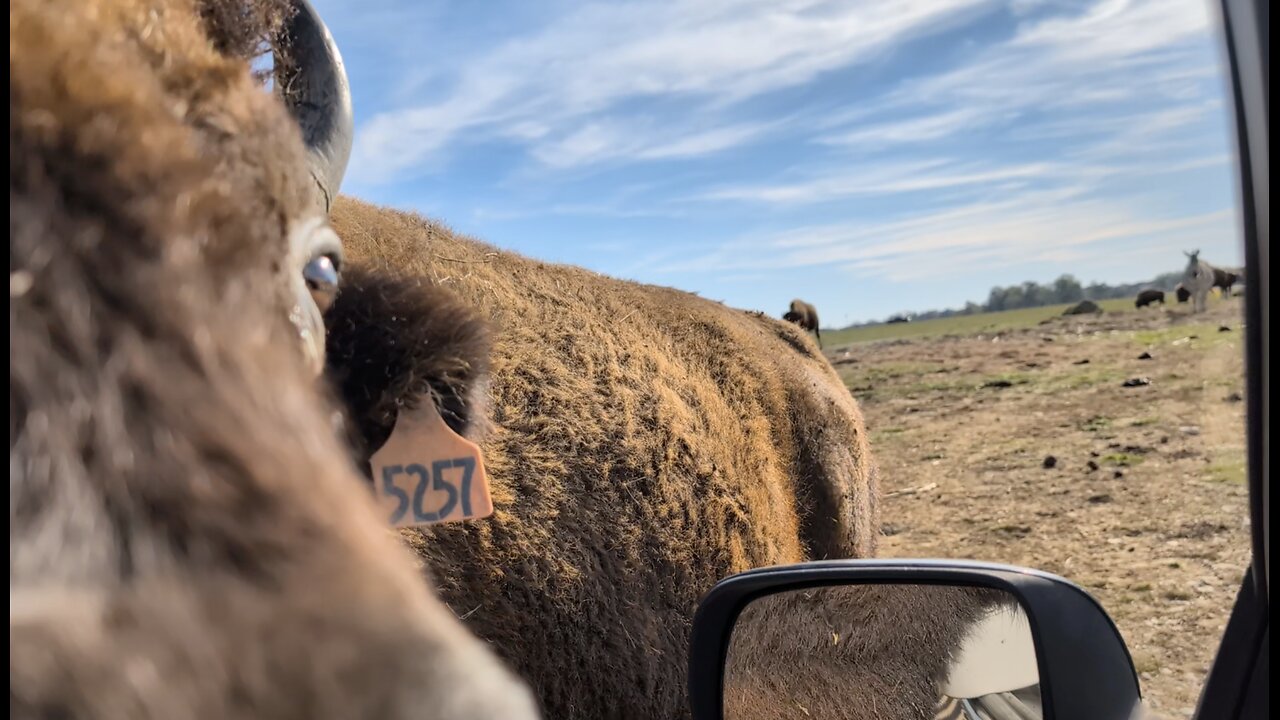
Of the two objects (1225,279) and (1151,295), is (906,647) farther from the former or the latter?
(1225,279)

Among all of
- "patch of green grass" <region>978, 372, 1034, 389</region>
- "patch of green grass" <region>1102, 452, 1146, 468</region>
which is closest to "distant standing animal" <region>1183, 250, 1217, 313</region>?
"patch of green grass" <region>1102, 452, 1146, 468</region>

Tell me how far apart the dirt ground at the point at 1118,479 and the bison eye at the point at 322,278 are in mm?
1683

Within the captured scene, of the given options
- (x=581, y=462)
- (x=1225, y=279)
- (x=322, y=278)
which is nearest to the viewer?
(x=1225, y=279)

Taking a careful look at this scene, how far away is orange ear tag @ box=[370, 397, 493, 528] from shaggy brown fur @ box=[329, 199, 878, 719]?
0.08 meters

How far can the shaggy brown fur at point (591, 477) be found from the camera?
3.00m

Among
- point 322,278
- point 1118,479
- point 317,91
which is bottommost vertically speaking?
point 1118,479

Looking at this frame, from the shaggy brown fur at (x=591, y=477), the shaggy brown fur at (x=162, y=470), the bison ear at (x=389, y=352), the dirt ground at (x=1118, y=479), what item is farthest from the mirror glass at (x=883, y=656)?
the shaggy brown fur at (x=162, y=470)

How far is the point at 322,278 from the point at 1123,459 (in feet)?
31.2

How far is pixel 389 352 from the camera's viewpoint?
85.0 inches

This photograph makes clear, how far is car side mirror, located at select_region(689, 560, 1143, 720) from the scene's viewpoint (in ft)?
4.66

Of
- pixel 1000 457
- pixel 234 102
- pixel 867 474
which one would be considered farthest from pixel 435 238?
pixel 1000 457

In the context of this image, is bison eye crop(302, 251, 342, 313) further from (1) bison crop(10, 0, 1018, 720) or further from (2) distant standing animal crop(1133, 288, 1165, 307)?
(2) distant standing animal crop(1133, 288, 1165, 307)

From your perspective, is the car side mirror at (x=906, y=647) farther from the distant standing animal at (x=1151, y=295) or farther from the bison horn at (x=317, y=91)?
the bison horn at (x=317, y=91)

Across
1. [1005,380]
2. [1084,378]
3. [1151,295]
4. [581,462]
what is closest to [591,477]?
[581,462]
